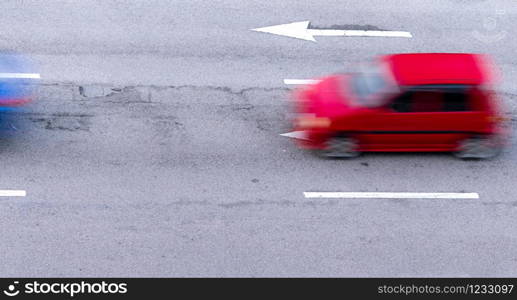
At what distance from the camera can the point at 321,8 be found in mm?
20844

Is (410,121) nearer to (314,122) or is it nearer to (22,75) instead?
(314,122)

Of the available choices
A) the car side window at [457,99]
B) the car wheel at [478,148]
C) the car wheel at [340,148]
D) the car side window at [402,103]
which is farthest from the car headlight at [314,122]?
the car wheel at [478,148]

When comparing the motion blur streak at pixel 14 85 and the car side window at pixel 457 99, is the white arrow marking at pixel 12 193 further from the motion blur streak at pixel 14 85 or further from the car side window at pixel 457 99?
the car side window at pixel 457 99

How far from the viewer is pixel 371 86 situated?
56.3 ft

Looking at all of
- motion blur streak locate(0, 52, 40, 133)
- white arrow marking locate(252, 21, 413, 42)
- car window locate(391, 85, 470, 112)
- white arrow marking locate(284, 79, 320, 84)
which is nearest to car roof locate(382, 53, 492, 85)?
car window locate(391, 85, 470, 112)

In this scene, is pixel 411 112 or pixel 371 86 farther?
pixel 371 86

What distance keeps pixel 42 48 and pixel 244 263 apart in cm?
643

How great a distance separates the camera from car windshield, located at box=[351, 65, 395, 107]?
1688 cm

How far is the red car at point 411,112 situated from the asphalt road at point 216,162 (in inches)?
12.6

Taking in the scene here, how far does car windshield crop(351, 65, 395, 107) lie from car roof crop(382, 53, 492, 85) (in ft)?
0.69

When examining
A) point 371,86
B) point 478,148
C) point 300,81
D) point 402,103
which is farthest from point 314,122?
point 478,148

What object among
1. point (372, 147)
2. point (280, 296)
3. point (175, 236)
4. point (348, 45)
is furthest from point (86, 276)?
point (348, 45)

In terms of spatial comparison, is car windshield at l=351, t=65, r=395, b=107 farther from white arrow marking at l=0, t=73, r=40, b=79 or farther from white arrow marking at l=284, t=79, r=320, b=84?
white arrow marking at l=0, t=73, r=40, b=79

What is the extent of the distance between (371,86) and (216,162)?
2.76m
